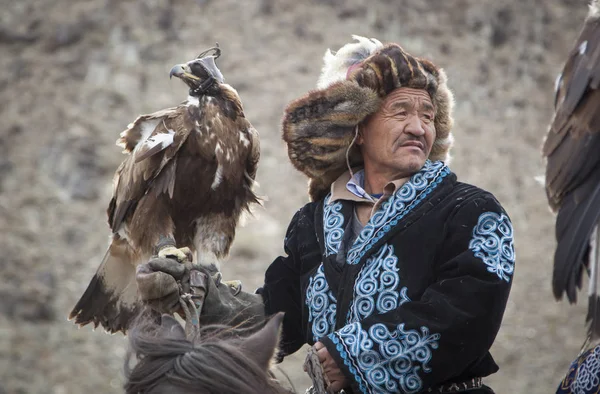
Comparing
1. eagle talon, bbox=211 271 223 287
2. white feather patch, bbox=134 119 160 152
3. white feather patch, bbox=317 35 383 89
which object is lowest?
eagle talon, bbox=211 271 223 287

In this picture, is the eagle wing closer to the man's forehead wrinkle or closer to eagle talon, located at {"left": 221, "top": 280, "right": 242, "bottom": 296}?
eagle talon, located at {"left": 221, "top": 280, "right": 242, "bottom": 296}

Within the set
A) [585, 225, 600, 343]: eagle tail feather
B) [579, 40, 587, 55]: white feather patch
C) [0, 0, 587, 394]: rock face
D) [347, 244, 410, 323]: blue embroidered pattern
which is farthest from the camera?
[0, 0, 587, 394]: rock face

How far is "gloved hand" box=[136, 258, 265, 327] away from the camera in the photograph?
3029 millimetres

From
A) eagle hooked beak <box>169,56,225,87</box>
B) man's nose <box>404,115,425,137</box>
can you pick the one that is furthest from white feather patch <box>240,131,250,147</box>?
man's nose <box>404,115,425,137</box>

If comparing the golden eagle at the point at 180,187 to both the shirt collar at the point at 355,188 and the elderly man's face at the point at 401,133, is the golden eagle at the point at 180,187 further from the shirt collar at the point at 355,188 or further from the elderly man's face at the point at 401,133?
the elderly man's face at the point at 401,133

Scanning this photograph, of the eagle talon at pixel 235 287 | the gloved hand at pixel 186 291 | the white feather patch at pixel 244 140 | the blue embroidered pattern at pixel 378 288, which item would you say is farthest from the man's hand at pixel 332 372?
the white feather patch at pixel 244 140

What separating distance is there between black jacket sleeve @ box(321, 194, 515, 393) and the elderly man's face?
448 millimetres

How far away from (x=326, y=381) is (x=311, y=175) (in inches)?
36.1

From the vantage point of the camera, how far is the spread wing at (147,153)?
13.0ft

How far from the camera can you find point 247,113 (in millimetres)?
13250

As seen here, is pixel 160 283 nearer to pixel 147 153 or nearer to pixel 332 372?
pixel 332 372

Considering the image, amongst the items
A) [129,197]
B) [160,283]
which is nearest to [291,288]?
[160,283]

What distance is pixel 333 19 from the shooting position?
15.4 metres

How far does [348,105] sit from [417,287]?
77 centimetres
